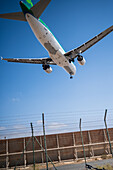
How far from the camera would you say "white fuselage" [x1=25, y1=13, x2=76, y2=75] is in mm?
18716

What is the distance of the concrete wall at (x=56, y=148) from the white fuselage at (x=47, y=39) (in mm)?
11334

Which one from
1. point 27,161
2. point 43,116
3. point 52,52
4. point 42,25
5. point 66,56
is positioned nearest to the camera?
point 43,116

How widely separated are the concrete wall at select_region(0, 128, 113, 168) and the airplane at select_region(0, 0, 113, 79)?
36.1 feet

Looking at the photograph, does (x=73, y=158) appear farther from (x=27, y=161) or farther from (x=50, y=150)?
(x=27, y=161)

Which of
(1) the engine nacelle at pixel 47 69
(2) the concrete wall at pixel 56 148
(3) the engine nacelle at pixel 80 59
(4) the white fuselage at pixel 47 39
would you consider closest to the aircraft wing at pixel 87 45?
(3) the engine nacelle at pixel 80 59

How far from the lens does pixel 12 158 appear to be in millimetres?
20547

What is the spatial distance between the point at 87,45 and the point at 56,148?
16527 millimetres

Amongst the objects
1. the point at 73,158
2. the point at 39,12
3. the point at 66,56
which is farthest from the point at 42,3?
the point at 73,158

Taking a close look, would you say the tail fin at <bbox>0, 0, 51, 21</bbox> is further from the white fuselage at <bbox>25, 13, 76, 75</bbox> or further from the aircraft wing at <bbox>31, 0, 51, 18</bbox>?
the white fuselage at <bbox>25, 13, 76, 75</bbox>

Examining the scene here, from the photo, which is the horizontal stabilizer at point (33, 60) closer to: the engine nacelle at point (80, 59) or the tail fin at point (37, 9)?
the engine nacelle at point (80, 59)

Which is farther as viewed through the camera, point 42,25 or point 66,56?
point 66,56

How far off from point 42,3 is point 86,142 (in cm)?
1984

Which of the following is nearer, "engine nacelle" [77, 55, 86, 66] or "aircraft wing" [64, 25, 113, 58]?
"aircraft wing" [64, 25, 113, 58]

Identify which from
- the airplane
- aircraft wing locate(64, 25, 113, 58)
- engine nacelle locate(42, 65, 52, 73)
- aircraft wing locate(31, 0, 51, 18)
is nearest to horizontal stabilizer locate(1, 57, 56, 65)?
the airplane
